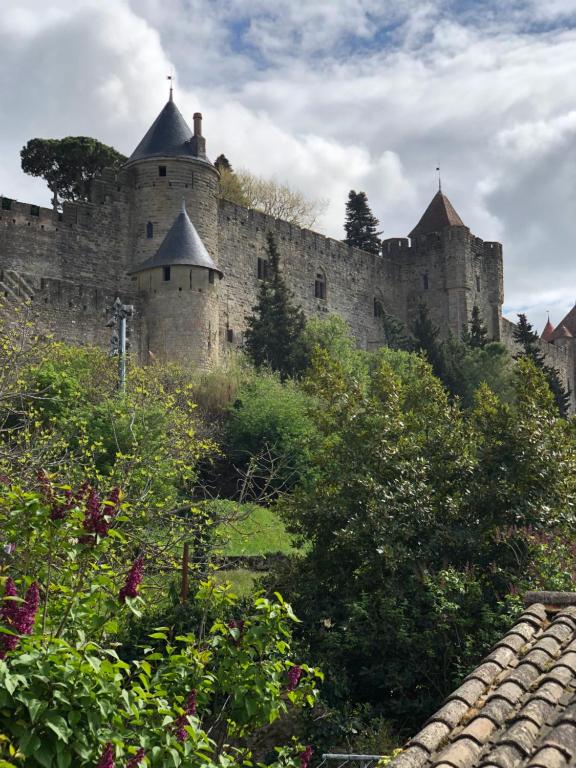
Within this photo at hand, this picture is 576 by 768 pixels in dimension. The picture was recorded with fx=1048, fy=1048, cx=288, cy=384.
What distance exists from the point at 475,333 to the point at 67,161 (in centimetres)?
1958

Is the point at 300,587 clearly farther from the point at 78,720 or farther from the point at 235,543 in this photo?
the point at 78,720

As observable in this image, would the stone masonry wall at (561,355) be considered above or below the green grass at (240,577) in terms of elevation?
above

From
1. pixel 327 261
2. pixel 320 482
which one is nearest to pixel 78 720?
pixel 320 482

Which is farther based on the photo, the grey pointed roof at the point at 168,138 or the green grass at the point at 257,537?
the grey pointed roof at the point at 168,138

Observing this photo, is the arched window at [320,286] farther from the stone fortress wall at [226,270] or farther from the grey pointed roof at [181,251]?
the grey pointed roof at [181,251]

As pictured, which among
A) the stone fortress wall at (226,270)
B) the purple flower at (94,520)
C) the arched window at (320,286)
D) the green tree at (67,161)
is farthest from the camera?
the green tree at (67,161)

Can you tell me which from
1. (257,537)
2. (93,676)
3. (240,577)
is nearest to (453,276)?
(257,537)

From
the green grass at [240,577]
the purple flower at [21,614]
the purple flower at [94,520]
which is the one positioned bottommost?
the green grass at [240,577]

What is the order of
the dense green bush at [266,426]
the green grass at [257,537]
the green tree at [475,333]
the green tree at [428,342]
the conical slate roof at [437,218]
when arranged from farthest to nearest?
the conical slate roof at [437,218]
the green tree at [475,333]
the green tree at [428,342]
the dense green bush at [266,426]
the green grass at [257,537]

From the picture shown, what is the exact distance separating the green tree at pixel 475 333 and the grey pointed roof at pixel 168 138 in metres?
14.1

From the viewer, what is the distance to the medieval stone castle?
29719 millimetres

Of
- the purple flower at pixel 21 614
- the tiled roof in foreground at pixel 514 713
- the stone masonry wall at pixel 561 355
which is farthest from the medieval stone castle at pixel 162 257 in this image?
the purple flower at pixel 21 614

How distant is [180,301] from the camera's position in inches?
1241

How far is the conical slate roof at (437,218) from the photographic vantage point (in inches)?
1982
